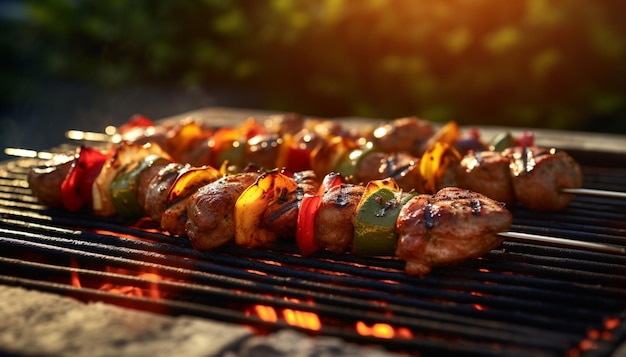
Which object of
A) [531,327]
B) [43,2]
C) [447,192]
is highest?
[43,2]

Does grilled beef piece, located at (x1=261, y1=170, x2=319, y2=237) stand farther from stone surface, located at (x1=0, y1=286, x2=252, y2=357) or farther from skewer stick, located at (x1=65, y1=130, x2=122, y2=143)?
skewer stick, located at (x1=65, y1=130, x2=122, y2=143)

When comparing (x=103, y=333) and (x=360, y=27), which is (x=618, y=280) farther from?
(x=360, y=27)

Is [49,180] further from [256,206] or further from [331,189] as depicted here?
[331,189]

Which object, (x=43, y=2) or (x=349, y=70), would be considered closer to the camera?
(x=349, y=70)

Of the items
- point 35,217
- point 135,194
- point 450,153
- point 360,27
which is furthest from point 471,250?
point 360,27

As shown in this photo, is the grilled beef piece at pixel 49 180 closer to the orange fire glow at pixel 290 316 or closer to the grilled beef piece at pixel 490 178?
the orange fire glow at pixel 290 316

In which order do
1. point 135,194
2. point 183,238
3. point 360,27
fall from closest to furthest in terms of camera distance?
point 183,238 → point 135,194 → point 360,27

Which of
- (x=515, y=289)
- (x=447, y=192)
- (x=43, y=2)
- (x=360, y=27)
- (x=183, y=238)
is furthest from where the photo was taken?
(x=43, y=2)

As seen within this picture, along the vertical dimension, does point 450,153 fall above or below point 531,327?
above
